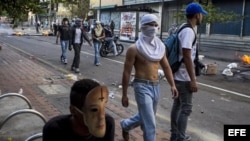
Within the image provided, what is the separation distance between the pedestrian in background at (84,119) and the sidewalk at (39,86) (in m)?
3.21

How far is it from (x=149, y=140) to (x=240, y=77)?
9476mm

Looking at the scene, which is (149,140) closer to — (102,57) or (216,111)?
(216,111)

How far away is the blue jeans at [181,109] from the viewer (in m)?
4.93

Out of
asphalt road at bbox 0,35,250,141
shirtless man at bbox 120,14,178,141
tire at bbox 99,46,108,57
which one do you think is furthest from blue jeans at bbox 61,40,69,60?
shirtless man at bbox 120,14,178,141

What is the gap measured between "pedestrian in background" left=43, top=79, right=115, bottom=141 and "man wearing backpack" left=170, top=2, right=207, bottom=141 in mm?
2715

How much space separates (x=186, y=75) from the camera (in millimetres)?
4934

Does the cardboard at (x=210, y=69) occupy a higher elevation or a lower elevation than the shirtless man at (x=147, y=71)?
lower

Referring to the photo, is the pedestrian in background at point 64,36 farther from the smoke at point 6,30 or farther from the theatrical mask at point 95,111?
the smoke at point 6,30

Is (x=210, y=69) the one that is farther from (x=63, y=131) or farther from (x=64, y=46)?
(x=63, y=131)

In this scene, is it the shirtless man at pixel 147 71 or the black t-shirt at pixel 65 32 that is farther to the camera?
the black t-shirt at pixel 65 32

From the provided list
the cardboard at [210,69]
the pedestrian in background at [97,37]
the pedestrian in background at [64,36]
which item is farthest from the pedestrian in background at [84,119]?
the pedestrian in background at [64,36]

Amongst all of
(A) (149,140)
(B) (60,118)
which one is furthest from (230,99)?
(B) (60,118)

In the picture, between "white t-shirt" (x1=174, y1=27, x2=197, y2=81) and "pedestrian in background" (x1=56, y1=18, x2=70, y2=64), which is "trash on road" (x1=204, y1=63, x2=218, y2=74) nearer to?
"pedestrian in background" (x1=56, y1=18, x2=70, y2=64)

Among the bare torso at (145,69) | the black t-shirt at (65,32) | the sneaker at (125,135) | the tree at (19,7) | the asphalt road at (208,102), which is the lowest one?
the asphalt road at (208,102)
